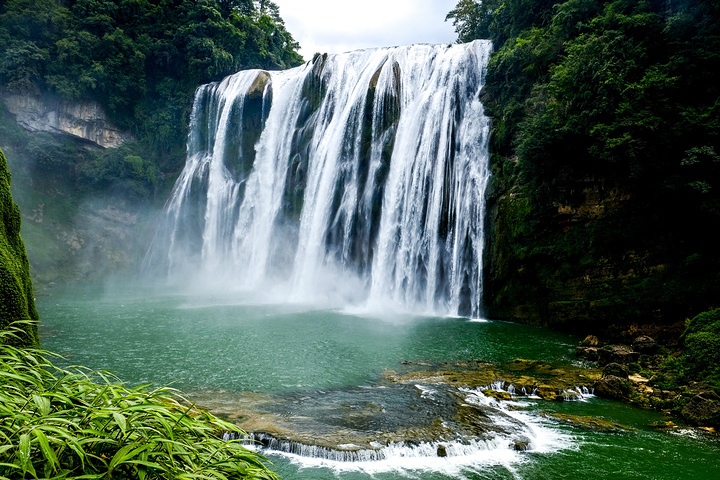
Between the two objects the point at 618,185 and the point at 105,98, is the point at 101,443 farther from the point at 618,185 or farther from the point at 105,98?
the point at 105,98

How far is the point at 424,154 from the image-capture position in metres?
21.3

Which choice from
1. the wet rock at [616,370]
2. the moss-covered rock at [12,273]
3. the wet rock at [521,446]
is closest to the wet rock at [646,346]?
the wet rock at [616,370]

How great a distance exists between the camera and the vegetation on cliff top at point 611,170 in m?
12.8

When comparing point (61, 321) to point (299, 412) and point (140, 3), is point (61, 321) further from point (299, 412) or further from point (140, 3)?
point (140, 3)

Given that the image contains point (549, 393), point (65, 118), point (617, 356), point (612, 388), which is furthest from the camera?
point (65, 118)

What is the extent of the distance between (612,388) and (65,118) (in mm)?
36738

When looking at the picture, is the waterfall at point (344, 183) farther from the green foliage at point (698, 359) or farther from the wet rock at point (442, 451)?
the wet rock at point (442, 451)

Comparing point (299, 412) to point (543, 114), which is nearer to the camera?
point (299, 412)

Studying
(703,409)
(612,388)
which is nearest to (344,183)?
(612,388)

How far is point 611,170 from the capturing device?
15047 mm

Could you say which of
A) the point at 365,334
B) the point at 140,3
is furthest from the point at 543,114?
the point at 140,3

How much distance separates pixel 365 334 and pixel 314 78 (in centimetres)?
1898

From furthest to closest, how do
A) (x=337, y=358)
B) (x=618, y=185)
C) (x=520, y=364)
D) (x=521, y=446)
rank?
(x=618, y=185) < (x=337, y=358) < (x=520, y=364) < (x=521, y=446)

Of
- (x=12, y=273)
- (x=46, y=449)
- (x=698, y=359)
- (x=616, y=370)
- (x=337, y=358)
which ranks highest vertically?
(x=12, y=273)
